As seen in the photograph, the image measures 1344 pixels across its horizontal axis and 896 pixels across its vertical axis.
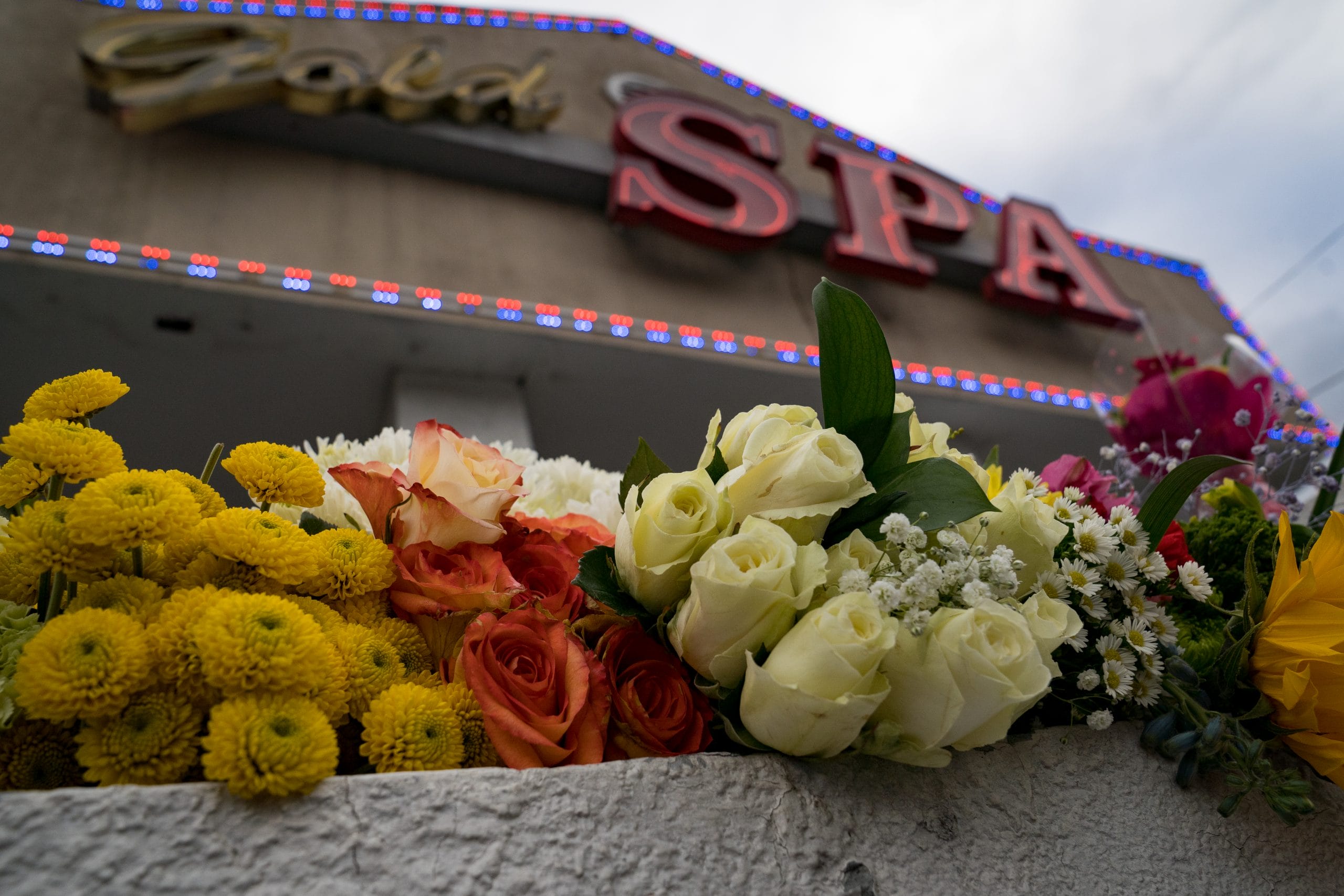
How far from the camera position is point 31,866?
1.22 ft

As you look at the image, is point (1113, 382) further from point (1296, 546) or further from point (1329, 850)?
point (1329, 850)

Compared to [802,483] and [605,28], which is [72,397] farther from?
[605,28]

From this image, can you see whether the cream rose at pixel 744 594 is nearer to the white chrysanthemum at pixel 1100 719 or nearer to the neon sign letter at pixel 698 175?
the white chrysanthemum at pixel 1100 719

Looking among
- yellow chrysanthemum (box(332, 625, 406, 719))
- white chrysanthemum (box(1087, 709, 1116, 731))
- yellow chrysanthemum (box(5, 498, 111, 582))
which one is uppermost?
yellow chrysanthemum (box(5, 498, 111, 582))

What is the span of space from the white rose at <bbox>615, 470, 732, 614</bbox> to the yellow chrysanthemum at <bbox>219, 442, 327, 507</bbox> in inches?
8.6

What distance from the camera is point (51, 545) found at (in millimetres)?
444

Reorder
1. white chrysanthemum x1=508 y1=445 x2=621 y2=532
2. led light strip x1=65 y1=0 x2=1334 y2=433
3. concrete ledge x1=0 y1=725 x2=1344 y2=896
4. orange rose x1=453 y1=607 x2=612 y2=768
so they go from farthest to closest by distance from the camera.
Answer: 1. led light strip x1=65 y1=0 x2=1334 y2=433
2. white chrysanthemum x1=508 y1=445 x2=621 y2=532
3. orange rose x1=453 y1=607 x2=612 y2=768
4. concrete ledge x1=0 y1=725 x2=1344 y2=896

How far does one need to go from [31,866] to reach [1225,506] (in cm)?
109

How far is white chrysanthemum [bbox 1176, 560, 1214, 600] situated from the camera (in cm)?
65

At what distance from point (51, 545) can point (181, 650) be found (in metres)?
0.10

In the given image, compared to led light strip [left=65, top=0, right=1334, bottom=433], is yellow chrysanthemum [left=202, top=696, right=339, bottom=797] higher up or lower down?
lower down

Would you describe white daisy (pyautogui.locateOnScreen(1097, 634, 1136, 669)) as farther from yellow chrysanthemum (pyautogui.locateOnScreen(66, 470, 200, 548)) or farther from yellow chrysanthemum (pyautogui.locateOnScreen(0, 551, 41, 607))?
yellow chrysanthemum (pyautogui.locateOnScreen(0, 551, 41, 607))

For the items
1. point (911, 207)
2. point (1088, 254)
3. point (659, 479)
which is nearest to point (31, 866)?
point (659, 479)

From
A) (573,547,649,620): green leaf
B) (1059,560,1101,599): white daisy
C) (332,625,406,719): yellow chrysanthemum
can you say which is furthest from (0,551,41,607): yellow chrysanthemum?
(1059,560,1101,599): white daisy
